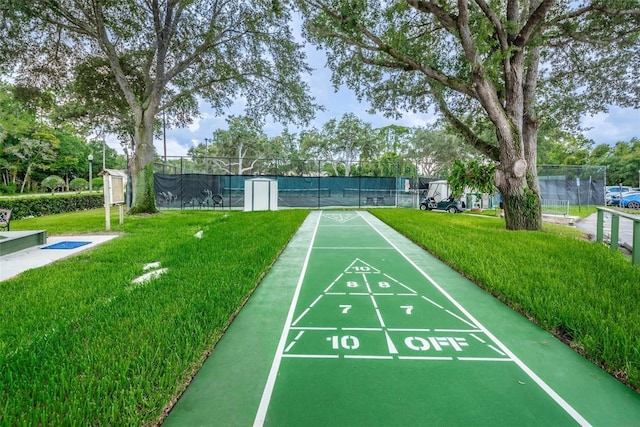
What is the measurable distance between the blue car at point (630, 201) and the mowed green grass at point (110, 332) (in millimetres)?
23803

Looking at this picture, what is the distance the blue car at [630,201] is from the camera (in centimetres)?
1850

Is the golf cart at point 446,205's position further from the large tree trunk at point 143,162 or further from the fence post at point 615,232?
the large tree trunk at point 143,162

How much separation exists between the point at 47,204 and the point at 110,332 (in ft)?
50.1

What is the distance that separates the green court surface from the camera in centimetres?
184

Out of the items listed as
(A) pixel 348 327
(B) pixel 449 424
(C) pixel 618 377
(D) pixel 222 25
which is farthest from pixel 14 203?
(C) pixel 618 377

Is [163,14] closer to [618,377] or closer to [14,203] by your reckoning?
[14,203]

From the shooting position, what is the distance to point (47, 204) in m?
13.7

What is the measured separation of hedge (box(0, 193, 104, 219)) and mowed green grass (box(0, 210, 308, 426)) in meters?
9.30

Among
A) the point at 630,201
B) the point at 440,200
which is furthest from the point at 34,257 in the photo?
the point at 630,201

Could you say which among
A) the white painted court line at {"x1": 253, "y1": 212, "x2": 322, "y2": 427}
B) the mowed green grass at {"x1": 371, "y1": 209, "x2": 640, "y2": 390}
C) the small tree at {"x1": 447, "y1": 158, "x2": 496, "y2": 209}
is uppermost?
the small tree at {"x1": 447, "y1": 158, "x2": 496, "y2": 209}

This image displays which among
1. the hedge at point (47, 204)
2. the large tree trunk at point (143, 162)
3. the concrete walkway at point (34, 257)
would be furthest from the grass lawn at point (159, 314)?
A: the hedge at point (47, 204)

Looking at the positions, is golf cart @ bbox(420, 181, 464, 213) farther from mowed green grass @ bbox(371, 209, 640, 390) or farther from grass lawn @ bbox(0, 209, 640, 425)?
grass lawn @ bbox(0, 209, 640, 425)

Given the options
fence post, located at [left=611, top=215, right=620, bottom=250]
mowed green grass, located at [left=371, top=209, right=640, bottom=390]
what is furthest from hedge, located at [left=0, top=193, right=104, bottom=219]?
fence post, located at [left=611, top=215, right=620, bottom=250]

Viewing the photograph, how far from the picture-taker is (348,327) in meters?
3.00
